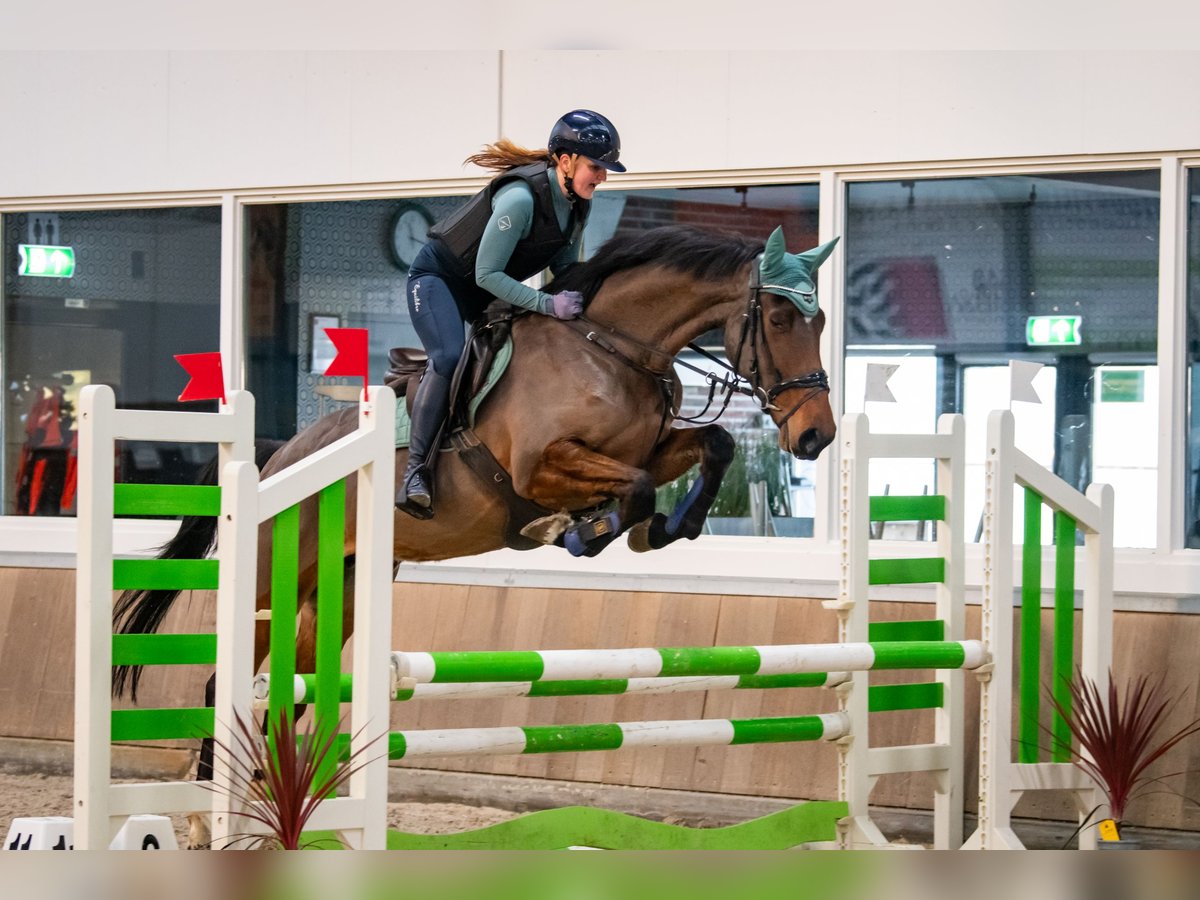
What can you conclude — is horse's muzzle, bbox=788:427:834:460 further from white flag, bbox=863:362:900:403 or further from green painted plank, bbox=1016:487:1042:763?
white flag, bbox=863:362:900:403

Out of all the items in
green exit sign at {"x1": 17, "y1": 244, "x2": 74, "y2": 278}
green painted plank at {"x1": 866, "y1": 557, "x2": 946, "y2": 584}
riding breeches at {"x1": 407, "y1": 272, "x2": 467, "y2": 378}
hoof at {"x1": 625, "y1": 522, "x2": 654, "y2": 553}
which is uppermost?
green exit sign at {"x1": 17, "y1": 244, "x2": 74, "y2": 278}

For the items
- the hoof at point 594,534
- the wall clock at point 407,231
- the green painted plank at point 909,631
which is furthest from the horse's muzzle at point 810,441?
the wall clock at point 407,231

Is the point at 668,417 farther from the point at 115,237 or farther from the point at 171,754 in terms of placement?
the point at 115,237

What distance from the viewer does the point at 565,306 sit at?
12.5ft

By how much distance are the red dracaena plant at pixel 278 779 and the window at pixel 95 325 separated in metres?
3.31

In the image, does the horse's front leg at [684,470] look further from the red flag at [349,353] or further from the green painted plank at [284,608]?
the green painted plank at [284,608]

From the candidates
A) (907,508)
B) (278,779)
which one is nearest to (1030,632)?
(907,508)

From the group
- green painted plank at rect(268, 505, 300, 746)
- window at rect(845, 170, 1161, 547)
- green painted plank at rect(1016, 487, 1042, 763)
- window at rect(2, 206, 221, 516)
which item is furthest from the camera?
window at rect(2, 206, 221, 516)

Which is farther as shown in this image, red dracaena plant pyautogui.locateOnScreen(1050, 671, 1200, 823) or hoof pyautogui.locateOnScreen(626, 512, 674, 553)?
red dracaena plant pyautogui.locateOnScreen(1050, 671, 1200, 823)

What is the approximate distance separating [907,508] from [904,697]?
46 centimetres

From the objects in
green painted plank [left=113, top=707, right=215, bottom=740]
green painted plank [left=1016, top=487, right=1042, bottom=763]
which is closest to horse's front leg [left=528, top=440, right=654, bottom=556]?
green painted plank [left=113, top=707, right=215, bottom=740]

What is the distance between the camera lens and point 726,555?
507 centimetres

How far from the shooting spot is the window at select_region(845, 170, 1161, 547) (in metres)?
4.62

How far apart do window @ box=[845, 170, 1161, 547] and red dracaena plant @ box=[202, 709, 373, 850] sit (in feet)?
8.65
